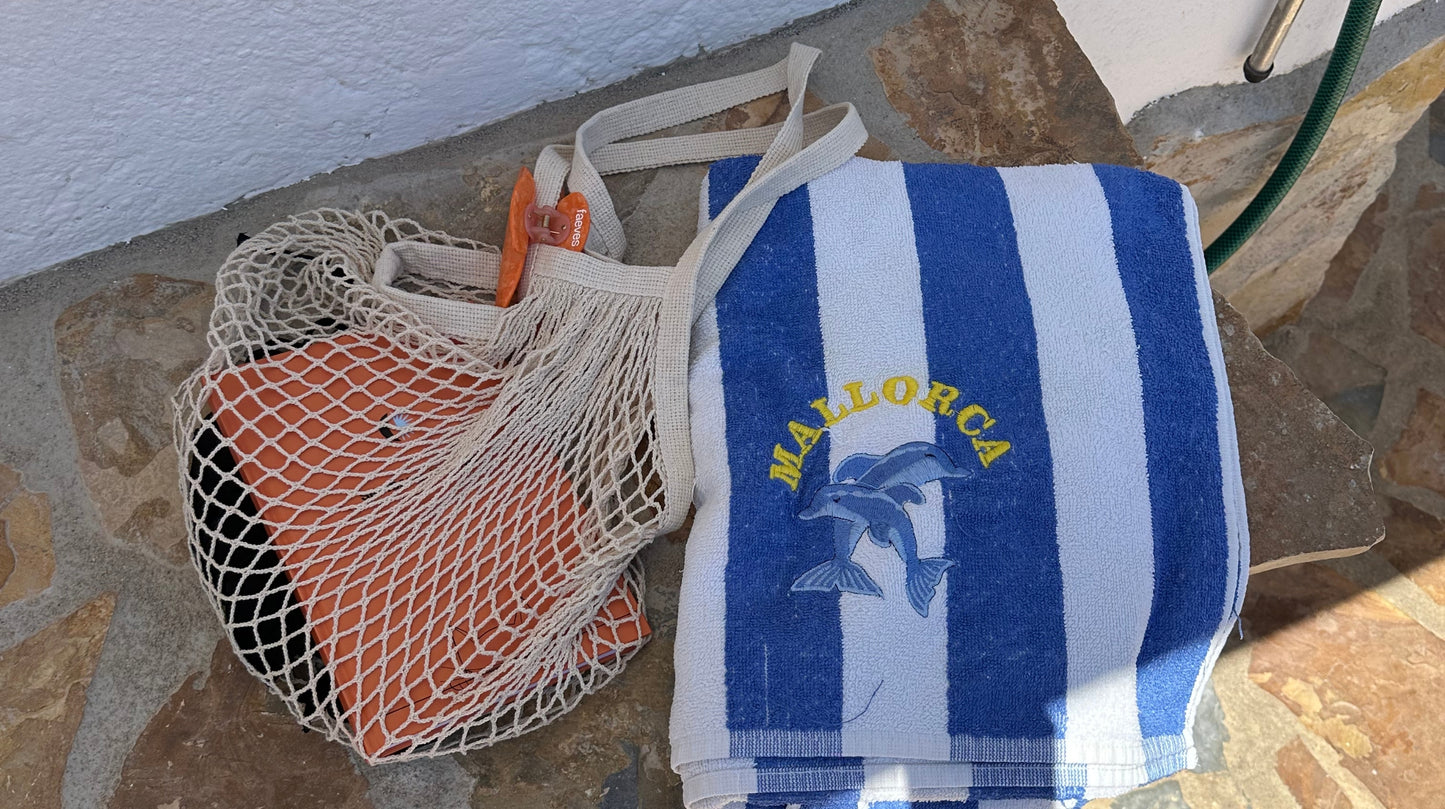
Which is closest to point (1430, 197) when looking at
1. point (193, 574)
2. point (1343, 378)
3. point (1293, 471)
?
point (1343, 378)

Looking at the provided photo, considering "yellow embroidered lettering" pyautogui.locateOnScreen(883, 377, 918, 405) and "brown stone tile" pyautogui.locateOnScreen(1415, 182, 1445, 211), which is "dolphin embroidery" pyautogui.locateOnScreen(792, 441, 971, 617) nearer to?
"yellow embroidered lettering" pyautogui.locateOnScreen(883, 377, 918, 405)

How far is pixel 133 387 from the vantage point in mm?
939

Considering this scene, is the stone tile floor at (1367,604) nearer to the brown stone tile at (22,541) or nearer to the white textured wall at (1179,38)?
Answer: the white textured wall at (1179,38)

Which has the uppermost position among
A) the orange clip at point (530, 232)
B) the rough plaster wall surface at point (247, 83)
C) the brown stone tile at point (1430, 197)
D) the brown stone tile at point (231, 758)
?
the brown stone tile at point (1430, 197)

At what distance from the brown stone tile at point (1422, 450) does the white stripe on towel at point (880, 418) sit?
1.37m

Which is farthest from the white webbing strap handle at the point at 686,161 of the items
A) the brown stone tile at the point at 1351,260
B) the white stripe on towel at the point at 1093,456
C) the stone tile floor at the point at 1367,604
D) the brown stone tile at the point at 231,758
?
the brown stone tile at the point at 1351,260

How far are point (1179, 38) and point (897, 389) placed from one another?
869 millimetres

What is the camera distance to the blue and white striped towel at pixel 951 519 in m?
0.76

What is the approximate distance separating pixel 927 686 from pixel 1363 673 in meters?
1.09

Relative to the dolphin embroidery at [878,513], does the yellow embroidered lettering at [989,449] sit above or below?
above

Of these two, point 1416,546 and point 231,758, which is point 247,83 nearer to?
point 231,758

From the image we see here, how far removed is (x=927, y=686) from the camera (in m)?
0.77

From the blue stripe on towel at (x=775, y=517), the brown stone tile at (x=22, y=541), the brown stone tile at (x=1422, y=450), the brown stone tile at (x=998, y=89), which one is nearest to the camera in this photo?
the blue stripe on towel at (x=775, y=517)

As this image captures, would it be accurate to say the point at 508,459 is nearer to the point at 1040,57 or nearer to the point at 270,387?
the point at 270,387
